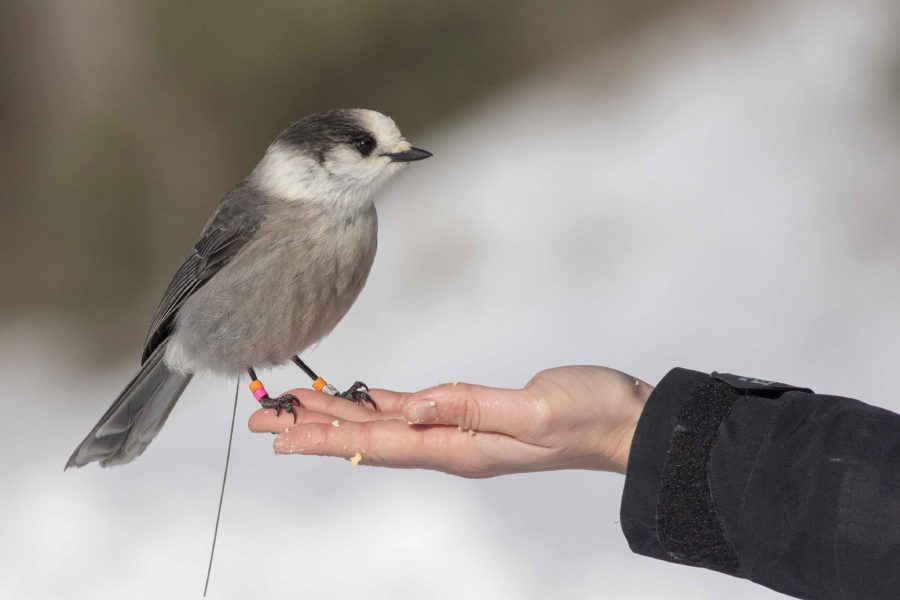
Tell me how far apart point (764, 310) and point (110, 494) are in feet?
10.1

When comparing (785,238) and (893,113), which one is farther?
(893,113)

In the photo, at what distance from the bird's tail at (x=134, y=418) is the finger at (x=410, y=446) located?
30.8 inches

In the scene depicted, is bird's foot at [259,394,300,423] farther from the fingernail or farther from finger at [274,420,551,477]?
the fingernail

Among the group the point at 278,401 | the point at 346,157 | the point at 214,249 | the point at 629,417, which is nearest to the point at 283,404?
the point at 278,401

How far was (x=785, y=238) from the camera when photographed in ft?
16.7

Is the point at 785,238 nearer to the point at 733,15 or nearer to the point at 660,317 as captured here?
the point at 660,317

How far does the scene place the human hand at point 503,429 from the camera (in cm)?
210

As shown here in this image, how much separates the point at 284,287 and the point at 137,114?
10.8ft

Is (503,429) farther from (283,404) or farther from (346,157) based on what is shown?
(346,157)

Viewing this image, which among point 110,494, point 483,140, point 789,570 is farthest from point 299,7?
point 789,570

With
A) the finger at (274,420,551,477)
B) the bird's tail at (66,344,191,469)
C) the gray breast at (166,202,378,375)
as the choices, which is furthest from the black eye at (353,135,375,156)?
the bird's tail at (66,344,191,469)

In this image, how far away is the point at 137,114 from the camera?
17.5ft

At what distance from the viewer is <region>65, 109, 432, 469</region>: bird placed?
2529 millimetres

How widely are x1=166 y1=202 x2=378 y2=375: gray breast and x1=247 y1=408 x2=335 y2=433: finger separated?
0.15 metres
